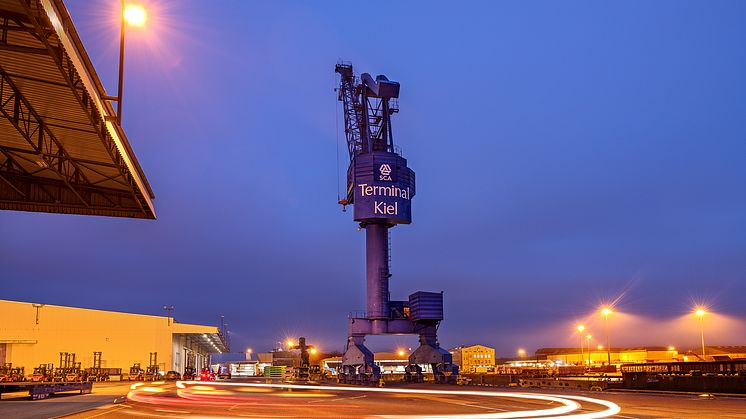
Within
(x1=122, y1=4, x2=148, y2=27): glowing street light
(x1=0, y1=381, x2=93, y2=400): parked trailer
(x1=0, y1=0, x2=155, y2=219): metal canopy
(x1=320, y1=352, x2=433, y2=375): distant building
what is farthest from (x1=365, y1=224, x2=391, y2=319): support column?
(x1=320, y1=352, x2=433, y2=375): distant building

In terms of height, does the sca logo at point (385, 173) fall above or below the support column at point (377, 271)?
above

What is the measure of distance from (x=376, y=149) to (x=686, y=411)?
59291mm

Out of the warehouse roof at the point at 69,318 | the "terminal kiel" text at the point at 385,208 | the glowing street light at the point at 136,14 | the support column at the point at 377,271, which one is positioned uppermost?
the "terminal kiel" text at the point at 385,208

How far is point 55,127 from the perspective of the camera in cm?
2431

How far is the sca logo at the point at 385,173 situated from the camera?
242 feet

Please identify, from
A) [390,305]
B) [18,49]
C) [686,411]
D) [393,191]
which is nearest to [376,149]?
[393,191]

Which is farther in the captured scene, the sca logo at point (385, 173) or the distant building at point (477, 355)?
the distant building at point (477, 355)

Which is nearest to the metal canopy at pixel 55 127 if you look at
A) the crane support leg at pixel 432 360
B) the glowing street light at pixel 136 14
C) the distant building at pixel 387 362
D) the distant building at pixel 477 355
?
the glowing street light at pixel 136 14

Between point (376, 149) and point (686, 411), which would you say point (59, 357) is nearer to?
point (376, 149)

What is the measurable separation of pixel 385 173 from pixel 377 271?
10.8 m

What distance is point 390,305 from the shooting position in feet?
248

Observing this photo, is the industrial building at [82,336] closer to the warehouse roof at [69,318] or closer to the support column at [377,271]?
the warehouse roof at [69,318]

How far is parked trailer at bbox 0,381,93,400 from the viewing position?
35.3 meters

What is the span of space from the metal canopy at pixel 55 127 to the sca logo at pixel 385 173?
135 ft
